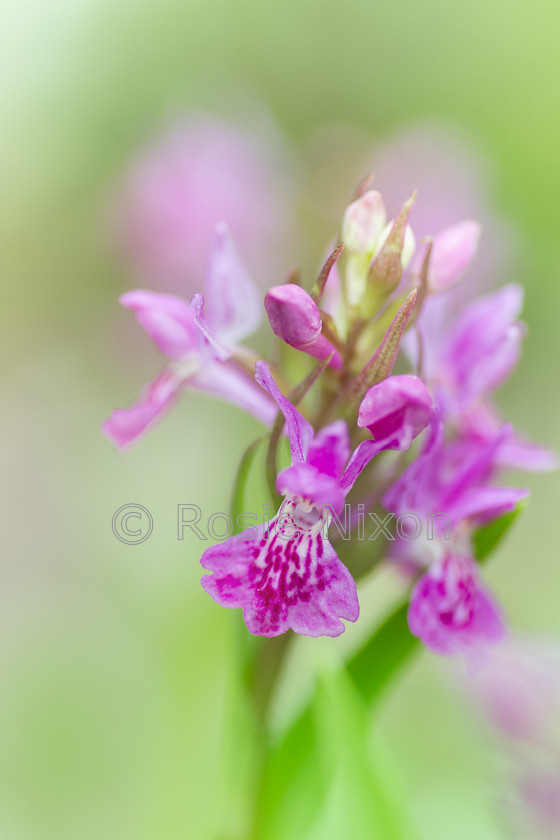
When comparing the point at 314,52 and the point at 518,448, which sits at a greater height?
the point at 314,52

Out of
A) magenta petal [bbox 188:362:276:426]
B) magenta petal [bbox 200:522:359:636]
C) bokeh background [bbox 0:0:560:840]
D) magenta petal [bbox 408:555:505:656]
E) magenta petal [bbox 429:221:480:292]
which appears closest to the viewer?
magenta petal [bbox 200:522:359:636]

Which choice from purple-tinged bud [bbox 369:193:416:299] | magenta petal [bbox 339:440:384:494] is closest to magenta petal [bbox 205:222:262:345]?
purple-tinged bud [bbox 369:193:416:299]

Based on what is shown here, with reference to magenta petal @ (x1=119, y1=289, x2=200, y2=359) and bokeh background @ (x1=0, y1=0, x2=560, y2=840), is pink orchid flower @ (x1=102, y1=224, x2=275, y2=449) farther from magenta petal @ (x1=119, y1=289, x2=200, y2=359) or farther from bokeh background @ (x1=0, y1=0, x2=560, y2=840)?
bokeh background @ (x1=0, y1=0, x2=560, y2=840)

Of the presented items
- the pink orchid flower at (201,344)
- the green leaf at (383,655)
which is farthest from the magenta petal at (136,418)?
the green leaf at (383,655)

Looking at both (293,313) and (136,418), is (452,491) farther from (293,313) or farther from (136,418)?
(136,418)

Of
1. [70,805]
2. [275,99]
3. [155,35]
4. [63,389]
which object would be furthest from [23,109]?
[70,805]

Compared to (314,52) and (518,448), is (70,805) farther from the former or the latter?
(314,52)

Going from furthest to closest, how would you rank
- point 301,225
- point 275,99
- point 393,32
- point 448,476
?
1. point 393,32
2. point 275,99
3. point 301,225
4. point 448,476

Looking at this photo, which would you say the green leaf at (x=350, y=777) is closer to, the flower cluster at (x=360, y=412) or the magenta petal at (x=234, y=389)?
the flower cluster at (x=360, y=412)
